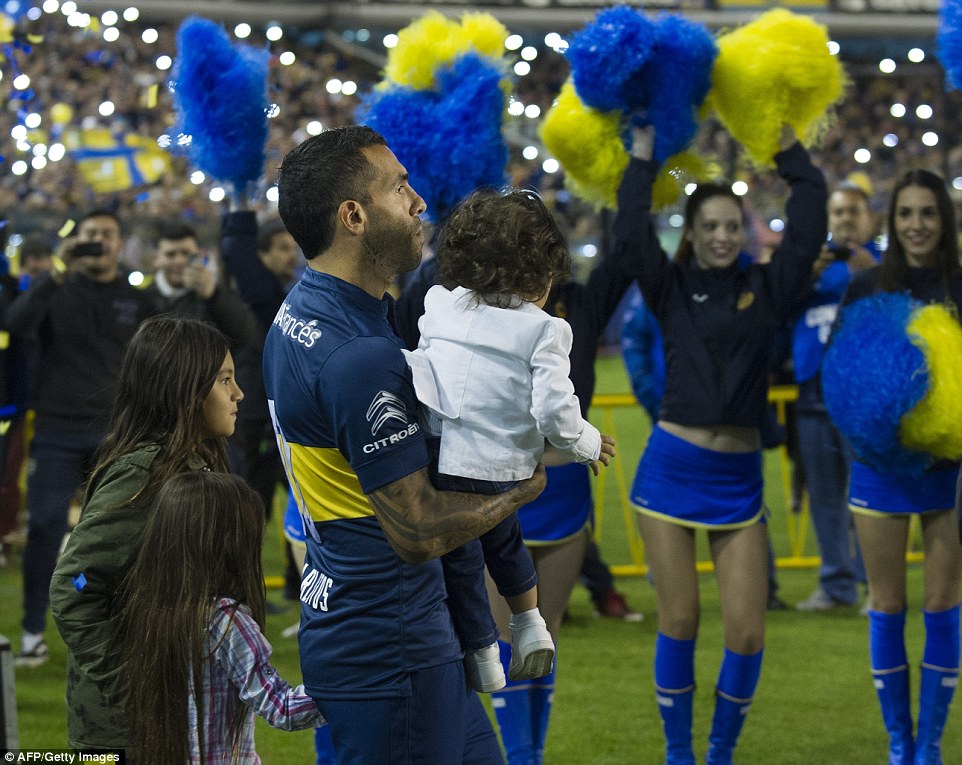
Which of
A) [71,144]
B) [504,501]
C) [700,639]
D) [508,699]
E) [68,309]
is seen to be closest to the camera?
[504,501]

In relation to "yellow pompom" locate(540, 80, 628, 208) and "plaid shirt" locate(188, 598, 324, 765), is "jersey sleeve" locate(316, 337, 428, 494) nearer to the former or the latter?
"plaid shirt" locate(188, 598, 324, 765)

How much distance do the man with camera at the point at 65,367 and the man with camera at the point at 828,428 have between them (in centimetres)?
315

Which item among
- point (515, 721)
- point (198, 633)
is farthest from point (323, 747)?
point (198, 633)

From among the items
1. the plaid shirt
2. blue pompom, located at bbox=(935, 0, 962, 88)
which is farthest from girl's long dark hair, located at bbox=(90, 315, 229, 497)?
blue pompom, located at bbox=(935, 0, 962, 88)

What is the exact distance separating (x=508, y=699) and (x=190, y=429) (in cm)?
159

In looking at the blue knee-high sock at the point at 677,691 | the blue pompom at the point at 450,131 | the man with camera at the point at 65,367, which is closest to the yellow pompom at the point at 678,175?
the blue pompom at the point at 450,131

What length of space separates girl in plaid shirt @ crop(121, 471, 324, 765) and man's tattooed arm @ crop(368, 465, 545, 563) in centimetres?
41

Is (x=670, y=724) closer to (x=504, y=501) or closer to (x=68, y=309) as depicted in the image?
(x=504, y=501)

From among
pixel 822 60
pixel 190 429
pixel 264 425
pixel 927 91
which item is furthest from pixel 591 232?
pixel 190 429

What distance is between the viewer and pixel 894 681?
387 cm

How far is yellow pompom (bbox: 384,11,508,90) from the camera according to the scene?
3.76 metres

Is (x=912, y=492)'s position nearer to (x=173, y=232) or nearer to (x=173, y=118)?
(x=173, y=118)

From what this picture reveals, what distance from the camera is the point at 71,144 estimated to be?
6.54m

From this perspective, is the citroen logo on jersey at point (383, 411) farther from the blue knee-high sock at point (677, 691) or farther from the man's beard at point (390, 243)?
the blue knee-high sock at point (677, 691)
